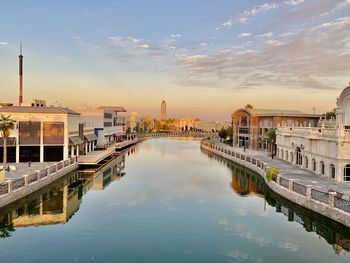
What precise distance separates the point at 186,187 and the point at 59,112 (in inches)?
911

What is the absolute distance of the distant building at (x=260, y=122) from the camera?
78.9 meters

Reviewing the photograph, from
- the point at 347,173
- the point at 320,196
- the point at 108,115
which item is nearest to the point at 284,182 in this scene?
the point at 347,173

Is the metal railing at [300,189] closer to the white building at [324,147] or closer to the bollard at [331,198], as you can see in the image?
the bollard at [331,198]

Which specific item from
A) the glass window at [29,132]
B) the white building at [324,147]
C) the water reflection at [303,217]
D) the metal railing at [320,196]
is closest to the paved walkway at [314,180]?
the white building at [324,147]

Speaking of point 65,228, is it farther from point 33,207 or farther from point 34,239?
point 33,207

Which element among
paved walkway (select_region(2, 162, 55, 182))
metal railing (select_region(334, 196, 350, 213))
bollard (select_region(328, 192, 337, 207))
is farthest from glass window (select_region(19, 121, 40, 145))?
metal railing (select_region(334, 196, 350, 213))

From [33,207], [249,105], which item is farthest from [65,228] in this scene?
[249,105]

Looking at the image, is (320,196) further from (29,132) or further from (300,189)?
(29,132)

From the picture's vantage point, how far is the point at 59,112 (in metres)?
51.5

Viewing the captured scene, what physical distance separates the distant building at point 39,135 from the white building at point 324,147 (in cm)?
3281

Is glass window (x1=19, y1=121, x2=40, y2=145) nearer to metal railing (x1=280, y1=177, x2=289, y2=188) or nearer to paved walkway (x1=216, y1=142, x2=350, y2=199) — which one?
metal railing (x1=280, y1=177, x2=289, y2=188)

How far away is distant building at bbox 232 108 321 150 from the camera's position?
78938 millimetres

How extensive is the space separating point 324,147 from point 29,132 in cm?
3893

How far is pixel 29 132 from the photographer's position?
49969 millimetres
